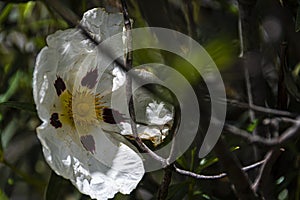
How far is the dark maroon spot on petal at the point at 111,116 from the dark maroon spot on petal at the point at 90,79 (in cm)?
4

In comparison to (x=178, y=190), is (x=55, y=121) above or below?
above

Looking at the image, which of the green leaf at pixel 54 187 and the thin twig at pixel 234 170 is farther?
the green leaf at pixel 54 187

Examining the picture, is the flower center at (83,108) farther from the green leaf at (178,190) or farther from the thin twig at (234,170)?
the thin twig at (234,170)

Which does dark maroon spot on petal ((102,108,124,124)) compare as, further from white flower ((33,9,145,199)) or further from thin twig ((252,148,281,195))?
thin twig ((252,148,281,195))

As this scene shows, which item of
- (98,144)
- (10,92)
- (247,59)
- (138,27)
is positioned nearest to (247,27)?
(247,59)

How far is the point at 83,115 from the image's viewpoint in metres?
0.97

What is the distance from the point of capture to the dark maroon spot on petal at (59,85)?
0.89 metres

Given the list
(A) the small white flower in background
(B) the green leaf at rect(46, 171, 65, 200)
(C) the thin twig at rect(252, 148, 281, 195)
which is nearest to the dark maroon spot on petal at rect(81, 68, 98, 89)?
(A) the small white flower in background

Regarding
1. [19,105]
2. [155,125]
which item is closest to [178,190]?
[155,125]

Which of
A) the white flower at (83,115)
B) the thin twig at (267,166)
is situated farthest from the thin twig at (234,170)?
the white flower at (83,115)

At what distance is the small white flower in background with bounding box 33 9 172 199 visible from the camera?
0.85 metres

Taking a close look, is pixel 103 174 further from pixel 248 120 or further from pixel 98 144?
pixel 248 120

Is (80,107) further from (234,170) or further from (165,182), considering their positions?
(234,170)

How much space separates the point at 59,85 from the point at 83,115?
0.08 meters
